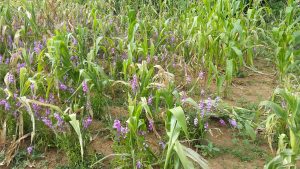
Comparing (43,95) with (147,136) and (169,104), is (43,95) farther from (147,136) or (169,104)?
(169,104)

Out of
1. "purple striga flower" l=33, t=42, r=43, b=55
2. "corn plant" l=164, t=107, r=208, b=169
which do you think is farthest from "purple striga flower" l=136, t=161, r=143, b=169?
"purple striga flower" l=33, t=42, r=43, b=55

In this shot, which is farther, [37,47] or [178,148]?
[37,47]

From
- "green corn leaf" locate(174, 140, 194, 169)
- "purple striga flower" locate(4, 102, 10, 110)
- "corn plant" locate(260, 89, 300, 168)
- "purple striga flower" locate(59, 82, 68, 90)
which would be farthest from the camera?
"purple striga flower" locate(59, 82, 68, 90)

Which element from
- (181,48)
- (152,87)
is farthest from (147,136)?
(181,48)

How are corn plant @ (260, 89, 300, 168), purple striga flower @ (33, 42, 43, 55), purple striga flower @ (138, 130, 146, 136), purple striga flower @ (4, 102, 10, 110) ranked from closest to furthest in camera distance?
corn plant @ (260, 89, 300, 168), purple striga flower @ (138, 130, 146, 136), purple striga flower @ (4, 102, 10, 110), purple striga flower @ (33, 42, 43, 55)

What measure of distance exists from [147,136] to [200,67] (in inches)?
41.2

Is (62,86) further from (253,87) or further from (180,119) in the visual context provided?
(253,87)

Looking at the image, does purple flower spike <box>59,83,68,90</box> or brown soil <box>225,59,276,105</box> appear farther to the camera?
brown soil <box>225,59,276,105</box>

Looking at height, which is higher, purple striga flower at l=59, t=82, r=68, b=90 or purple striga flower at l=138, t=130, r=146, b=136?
purple striga flower at l=59, t=82, r=68, b=90

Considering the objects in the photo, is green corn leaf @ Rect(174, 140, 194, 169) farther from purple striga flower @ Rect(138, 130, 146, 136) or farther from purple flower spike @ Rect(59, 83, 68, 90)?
purple flower spike @ Rect(59, 83, 68, 90)


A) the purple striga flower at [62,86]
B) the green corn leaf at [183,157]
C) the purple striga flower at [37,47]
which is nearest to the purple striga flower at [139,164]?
the green corn leaf at [183,157]

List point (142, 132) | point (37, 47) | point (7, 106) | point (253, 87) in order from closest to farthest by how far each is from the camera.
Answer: point (142, 132) → point (7, 106) → point (37, 47) → point (253, 87)

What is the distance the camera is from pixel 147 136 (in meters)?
2.88

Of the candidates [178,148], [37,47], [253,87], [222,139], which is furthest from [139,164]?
[253,87]
